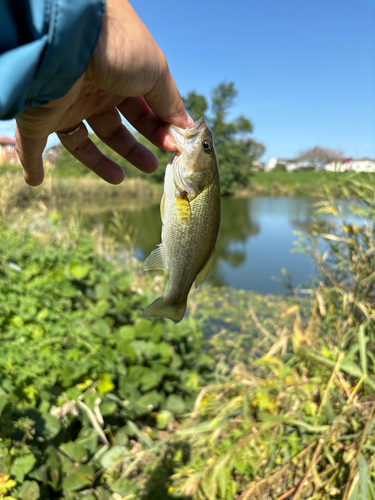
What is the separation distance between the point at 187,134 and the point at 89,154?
1.88 feet

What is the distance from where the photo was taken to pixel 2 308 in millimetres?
2434

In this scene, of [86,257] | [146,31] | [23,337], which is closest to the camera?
[146,31]

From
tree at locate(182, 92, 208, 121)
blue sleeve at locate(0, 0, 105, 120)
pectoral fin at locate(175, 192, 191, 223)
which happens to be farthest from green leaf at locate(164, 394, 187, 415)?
tree at locate(182, 92, 208, 121)

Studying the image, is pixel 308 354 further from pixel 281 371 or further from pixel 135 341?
pixel 135 341

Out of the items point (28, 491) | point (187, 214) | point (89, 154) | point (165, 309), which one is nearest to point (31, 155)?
point (89, 154)

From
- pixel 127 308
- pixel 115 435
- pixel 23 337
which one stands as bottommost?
pixel 115 435

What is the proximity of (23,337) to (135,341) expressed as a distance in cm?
95

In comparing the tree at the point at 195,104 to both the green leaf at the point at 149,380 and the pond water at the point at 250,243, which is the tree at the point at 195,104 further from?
the green leaf at the point at 149,380

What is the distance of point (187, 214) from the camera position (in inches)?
51.9

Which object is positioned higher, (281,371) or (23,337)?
(23,337)

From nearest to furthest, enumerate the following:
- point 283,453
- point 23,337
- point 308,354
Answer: point 283,453 → point 23,337 → point 308,354

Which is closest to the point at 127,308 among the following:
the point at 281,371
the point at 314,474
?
the point at 281,371

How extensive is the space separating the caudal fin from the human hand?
25.9 inches

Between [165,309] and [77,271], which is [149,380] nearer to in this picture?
[77,271]
